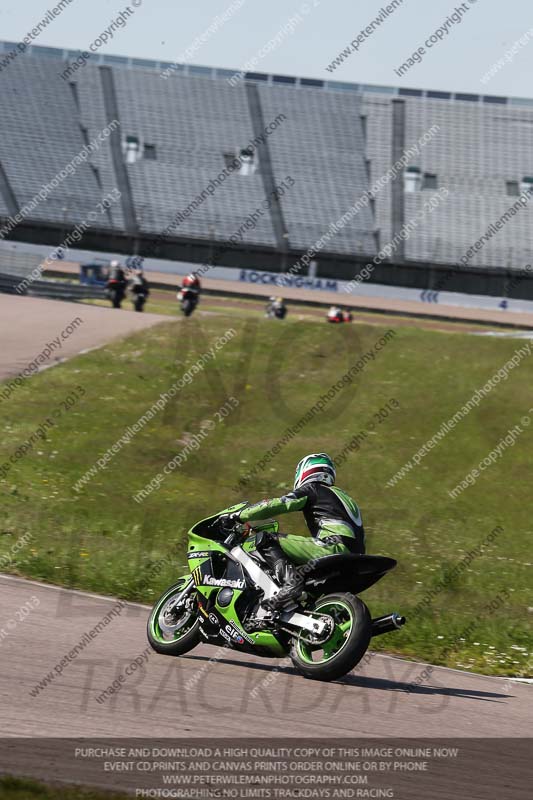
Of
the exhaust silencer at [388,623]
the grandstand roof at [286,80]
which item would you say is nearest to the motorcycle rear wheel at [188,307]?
the exhaust silencer at [388,623]

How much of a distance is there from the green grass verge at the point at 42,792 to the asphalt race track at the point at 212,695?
0.81 m

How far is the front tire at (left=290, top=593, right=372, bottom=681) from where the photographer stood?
6820 millimetres

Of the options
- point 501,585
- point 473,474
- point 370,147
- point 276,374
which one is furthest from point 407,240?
point 501,585

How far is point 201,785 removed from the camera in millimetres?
4789

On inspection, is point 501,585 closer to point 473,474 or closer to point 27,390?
point 473,474

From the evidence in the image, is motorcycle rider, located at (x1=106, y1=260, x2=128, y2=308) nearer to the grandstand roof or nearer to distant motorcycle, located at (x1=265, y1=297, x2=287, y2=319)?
distant motorcycle, located at (x1=265, y1=297, x2=287, y2=319)

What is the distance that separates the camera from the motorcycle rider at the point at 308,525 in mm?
7449

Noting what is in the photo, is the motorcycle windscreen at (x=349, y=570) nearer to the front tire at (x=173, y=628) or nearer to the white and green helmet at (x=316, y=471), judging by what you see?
the white and green helmet at (x=316, y=471)

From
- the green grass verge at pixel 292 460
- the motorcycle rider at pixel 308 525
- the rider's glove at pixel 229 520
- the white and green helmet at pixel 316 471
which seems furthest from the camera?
the green grass verge at pixel 292 460

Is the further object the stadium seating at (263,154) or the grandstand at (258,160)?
the stadium seating at (263,154)

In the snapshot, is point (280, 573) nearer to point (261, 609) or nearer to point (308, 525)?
point (261, 609)

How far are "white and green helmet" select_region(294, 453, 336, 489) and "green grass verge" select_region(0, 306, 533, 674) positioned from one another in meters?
2.45

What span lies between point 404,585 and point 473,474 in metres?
5.15

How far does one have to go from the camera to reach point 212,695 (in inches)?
260
